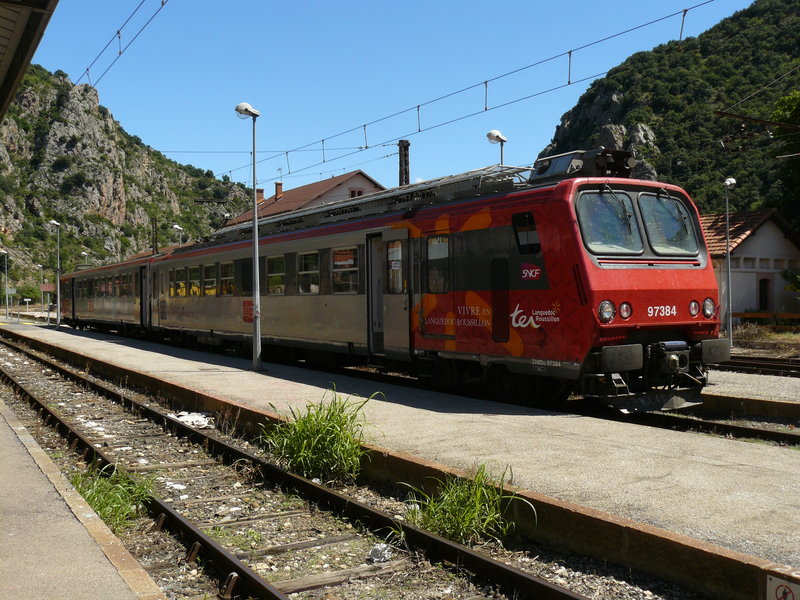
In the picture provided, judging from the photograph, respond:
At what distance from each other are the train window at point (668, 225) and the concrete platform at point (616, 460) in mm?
2648

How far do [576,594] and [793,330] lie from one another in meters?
25.9

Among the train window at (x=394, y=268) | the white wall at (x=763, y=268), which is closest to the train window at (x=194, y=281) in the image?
the train window at (x=394, y=268)

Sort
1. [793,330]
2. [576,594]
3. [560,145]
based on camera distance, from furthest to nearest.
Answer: [560,145], [793,330], [576,594]

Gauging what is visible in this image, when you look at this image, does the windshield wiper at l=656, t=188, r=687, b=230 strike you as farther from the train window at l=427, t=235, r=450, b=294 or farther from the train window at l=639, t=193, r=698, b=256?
the train window at l=427, t=235, r=450, b=294

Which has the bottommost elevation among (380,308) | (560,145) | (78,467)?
(78,467)

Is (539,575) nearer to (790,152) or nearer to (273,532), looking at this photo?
(273,532)

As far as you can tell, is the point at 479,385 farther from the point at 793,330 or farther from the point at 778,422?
the point at 793,330

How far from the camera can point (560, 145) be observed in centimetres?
10181

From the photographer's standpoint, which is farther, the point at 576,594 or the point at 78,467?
the point at 78,467

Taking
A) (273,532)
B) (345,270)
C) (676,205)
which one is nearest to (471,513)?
(273,532)

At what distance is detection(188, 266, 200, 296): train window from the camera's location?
21391mm

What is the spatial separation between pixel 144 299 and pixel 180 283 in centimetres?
450

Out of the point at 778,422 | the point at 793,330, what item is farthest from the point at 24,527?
the point at 793,330

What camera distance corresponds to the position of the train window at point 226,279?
19094 mm
